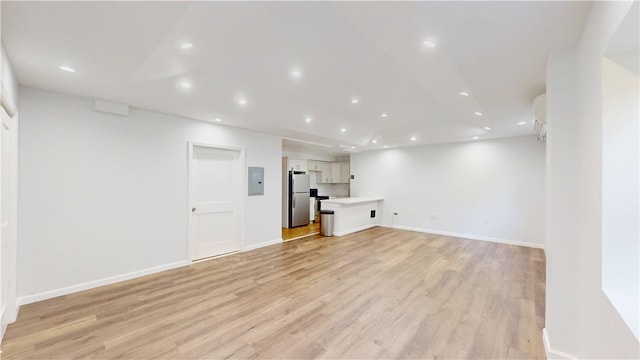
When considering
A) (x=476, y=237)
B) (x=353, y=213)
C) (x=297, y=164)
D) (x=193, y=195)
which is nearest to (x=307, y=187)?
(x=297, y=164)

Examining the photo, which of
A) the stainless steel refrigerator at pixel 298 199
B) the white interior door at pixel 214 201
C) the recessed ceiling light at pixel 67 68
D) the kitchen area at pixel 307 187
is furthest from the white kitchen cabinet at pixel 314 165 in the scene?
the recessed ceiling light at pixel 67 68

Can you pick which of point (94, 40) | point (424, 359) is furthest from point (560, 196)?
point (94, 40)

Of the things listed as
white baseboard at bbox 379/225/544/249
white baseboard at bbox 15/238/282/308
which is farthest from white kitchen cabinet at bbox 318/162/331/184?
white baseboard at bbox 15/238/282/308

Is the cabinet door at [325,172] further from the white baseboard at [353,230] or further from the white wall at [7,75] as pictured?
the white wall at [7,75]

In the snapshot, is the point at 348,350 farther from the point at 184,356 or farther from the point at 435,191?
the point at 435,191

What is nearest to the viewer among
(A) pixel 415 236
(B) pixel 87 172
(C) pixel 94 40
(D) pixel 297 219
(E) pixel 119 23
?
(E) pixel 119 23

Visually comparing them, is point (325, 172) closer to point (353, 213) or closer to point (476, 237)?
point (353, 213)

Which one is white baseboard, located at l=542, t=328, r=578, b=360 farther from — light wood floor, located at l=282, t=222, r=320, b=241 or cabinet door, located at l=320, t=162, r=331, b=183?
cabinet door, located at l=320, t=162, r=331, b=183

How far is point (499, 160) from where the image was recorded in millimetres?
5898

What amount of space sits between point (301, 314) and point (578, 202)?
8.46 ft

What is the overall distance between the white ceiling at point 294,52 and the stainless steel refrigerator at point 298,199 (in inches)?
160

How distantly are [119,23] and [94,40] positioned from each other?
42 centimetres

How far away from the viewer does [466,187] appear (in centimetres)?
638

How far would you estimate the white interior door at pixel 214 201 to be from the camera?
14.5 ft
